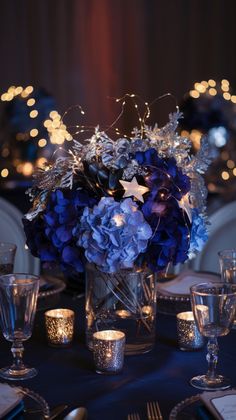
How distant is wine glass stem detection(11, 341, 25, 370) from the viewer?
4.58ft

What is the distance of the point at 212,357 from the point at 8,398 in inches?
16.4

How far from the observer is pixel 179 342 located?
1544 millimetres

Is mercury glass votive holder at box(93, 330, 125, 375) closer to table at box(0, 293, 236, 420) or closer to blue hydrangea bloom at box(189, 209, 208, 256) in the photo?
table at box(0, 293, 236, 420)

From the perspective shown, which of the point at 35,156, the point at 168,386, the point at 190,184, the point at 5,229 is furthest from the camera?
the point at 35,156

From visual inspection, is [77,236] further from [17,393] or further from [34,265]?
[34,265]

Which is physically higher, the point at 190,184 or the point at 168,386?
the point at 190,184

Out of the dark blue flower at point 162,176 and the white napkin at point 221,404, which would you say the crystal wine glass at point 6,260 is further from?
the white napkin at point 221,404

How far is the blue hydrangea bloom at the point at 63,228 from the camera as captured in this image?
1412 millimetres

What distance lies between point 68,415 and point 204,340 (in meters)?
0.50

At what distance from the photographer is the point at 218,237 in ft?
8.52

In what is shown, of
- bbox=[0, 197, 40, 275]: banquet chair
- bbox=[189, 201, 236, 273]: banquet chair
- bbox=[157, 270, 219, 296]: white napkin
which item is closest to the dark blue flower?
bbox=[157, 270, 219, 296]: white napkin

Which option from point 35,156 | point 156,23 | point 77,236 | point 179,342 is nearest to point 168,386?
point 179,342

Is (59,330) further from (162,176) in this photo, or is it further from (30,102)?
(30,102)

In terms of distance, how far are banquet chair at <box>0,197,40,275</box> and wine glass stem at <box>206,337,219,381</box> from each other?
56.4 inches
